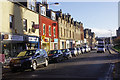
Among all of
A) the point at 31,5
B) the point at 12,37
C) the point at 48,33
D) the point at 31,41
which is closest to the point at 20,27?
the point at 12,37

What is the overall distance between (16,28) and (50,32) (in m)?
14.3

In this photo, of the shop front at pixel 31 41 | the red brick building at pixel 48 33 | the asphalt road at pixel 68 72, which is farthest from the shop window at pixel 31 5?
the asphalt road at pixel 68 72

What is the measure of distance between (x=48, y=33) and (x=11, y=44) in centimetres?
1390

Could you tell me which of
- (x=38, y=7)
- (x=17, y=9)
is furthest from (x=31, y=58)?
(x=38, y=7)

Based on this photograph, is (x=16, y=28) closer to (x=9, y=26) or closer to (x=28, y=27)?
(x=9, y=26)

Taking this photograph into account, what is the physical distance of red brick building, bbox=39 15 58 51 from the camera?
1253 inches

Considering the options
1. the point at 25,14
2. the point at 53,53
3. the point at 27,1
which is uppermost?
the point at 27,1

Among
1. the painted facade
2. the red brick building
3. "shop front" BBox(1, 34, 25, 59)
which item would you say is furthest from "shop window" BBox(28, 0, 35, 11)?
"shop front" BBox(1, 34, 25, 59)

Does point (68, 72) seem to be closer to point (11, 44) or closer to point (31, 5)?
point (11, 44)

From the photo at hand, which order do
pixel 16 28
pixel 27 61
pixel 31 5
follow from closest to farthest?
1. pixel 27 61
2. pixel 16 28
3. pixel 31 5

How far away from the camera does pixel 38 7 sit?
31.6m

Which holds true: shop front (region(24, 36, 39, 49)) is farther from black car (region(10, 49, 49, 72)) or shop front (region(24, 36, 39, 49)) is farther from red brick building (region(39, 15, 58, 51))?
black car (region(10, 49, 49, 72))

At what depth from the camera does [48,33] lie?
34875mm

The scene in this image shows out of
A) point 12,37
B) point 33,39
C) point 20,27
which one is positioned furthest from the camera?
point 33,39
